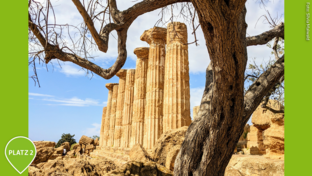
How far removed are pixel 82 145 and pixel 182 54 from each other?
22149mm

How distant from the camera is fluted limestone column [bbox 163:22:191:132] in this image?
36.3ft

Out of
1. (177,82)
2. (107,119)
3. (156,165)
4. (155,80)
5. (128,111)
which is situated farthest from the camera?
(107,119)

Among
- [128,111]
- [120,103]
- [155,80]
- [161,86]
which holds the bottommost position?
[128,111]

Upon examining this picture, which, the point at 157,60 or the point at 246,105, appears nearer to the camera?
the point at 246,105

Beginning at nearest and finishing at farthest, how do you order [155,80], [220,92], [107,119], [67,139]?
[220,92]
[155,80]
[107,119]
[67,139]

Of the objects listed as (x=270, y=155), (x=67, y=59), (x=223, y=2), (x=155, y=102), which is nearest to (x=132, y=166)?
(x=67, y=59)

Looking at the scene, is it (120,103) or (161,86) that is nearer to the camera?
(161,86)

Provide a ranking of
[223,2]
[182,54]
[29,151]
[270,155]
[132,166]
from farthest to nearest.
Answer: [182,54] < [270,155] < [132,166] < [29,151] < [223,2]

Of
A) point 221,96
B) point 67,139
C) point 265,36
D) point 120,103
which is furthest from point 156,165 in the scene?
point 67,139

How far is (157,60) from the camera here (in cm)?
1391

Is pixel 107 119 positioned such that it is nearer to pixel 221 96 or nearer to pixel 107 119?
pixel 107 119

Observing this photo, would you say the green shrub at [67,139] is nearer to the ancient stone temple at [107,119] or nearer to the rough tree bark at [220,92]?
the ancient stone temple at [107,119]

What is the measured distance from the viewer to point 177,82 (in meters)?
11.4

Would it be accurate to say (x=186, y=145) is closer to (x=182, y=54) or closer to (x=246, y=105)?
(x=246, y=105)
